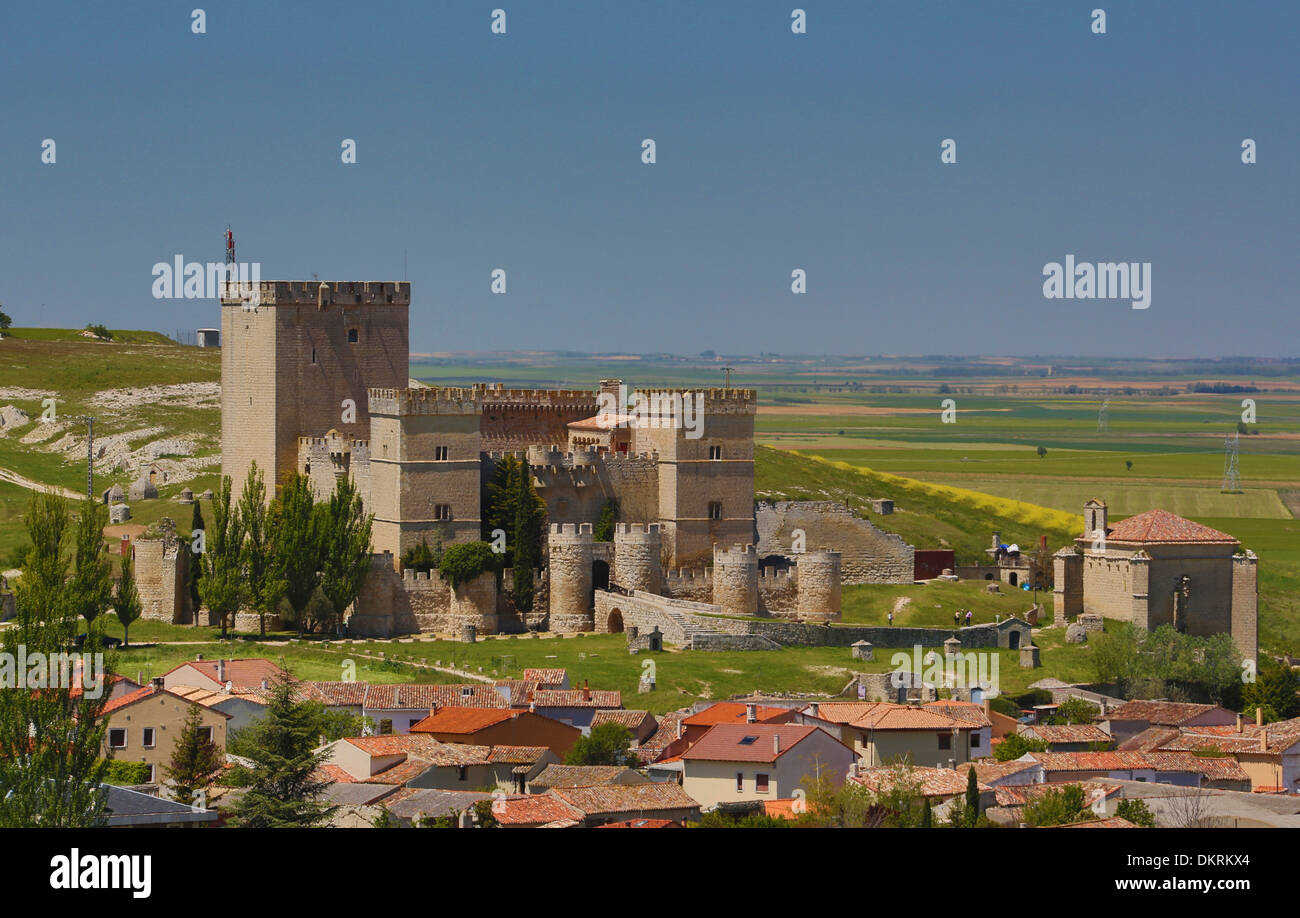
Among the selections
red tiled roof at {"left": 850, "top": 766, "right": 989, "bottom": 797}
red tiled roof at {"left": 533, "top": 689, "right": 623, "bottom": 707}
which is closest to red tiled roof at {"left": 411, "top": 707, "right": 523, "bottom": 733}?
red tiled roof at {"left": 533, "top": 689, "right": 623, "bottom": 707}

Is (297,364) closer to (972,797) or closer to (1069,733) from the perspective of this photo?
(1069,733)

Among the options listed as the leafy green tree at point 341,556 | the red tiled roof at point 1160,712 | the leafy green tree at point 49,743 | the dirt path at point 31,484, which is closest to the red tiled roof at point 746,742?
the red tiled roof at point 1160,712

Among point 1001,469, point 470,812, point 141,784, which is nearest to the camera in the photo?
point 470,812

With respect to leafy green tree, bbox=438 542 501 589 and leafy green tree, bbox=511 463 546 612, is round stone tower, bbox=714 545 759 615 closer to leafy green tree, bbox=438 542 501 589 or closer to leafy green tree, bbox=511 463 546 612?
leafy green tree, bbox=511 463 546 612

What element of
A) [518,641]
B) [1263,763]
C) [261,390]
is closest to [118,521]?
[261,390]

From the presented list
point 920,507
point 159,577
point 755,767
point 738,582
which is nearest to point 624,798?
point 755,767
